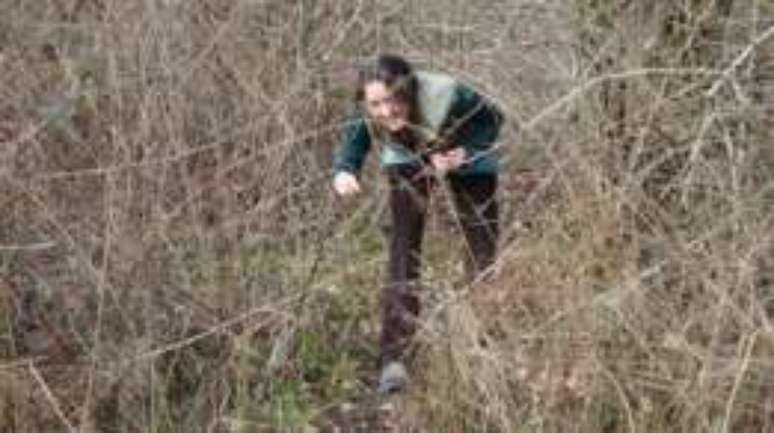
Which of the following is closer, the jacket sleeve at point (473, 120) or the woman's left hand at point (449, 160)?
the woman's left hand at point (449, 160)

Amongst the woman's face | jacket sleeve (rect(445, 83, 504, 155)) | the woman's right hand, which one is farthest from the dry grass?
the woman's face

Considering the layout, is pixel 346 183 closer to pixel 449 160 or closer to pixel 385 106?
pixel 385 106

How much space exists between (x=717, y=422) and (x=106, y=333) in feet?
7.42

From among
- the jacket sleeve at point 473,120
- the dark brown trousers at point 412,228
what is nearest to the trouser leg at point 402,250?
the dark brown trousers at point 412,228

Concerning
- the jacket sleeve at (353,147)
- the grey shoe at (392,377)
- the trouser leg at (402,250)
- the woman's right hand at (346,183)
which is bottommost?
the grey shoe at (392,377)

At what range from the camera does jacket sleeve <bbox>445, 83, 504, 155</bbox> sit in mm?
5895

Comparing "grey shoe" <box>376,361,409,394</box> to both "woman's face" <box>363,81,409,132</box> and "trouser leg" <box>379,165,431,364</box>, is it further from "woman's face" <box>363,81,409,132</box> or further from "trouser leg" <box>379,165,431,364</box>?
"woman's face" <box>363,81,409,132</box>

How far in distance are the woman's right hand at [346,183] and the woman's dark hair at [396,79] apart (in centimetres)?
24

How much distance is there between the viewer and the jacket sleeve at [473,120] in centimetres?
589

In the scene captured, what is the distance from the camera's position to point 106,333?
5961 mm

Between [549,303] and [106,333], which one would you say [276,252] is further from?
[549,303]

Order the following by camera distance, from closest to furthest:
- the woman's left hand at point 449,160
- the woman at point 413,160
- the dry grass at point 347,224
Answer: the dry grass at point 347,224 → the woman's left hand at point 449,160 → the woman at point 413,160

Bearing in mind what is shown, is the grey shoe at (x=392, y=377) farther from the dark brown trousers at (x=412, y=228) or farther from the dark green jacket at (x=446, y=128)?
the dark green jacket at (x=446, y=128)

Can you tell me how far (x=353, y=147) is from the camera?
611 cm
